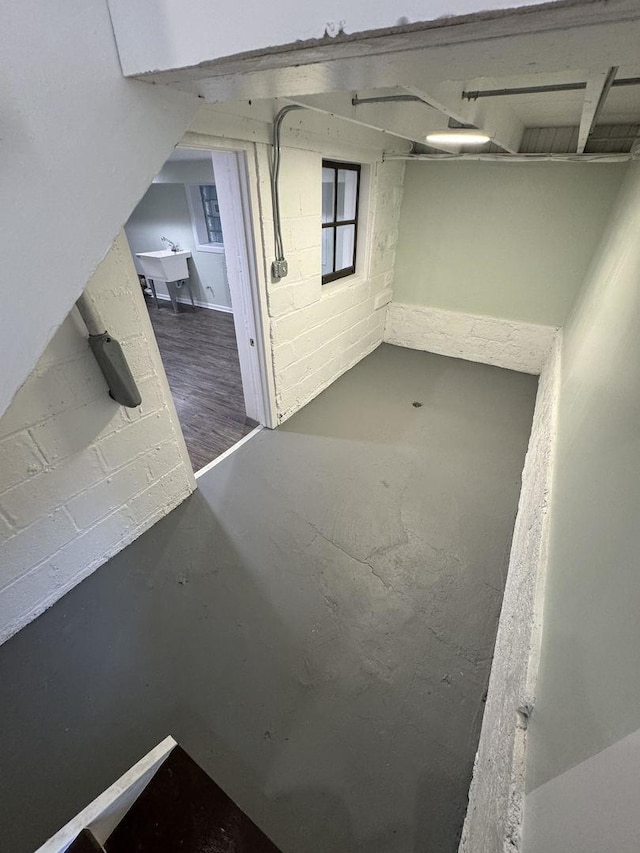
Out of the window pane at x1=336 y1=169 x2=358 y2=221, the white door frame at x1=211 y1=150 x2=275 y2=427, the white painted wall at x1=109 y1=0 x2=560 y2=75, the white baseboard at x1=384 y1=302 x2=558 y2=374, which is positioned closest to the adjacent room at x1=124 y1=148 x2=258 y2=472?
the white door frame at x1=211 y1=150 x2=275 y2=427

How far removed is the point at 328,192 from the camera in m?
3.08

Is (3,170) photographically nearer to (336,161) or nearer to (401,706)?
(401,706)

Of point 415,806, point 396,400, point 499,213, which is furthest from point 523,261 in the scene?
point 415,806

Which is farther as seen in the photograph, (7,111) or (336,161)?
(336,161)

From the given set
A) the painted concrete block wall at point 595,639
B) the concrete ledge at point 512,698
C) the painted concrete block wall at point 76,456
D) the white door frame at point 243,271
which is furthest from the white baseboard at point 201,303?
the painted concrete block wall at point 595,639

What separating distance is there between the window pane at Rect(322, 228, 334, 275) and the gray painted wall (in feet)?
3.93

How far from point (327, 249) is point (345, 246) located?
0.33m

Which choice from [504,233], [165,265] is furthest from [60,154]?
[165,265]

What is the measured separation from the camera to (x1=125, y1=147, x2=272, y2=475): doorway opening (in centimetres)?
229

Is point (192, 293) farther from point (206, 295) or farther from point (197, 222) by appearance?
point (197, 222)

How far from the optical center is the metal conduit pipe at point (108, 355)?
1.49m

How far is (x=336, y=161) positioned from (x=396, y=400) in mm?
2144

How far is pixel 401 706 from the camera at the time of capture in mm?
1434

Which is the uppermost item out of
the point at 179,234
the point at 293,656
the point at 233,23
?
the point at 233,23
